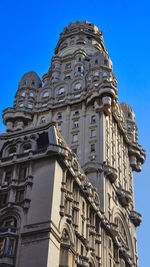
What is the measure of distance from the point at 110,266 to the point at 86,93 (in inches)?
1522

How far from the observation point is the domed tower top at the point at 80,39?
372ft

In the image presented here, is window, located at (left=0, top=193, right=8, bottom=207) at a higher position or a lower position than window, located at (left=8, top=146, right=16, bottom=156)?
lower

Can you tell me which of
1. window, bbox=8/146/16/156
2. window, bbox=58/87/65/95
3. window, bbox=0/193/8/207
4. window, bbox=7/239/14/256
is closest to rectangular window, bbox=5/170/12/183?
window, bbox=0/193/8/207

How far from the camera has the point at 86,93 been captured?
306 ft

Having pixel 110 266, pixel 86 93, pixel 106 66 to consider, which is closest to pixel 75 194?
pixel 110 266

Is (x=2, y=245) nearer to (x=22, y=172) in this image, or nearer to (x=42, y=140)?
(x=22, y=172)

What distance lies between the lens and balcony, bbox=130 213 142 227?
87250mm

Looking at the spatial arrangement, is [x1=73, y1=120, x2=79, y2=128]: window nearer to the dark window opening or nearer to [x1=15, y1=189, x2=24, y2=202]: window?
the dark window opening

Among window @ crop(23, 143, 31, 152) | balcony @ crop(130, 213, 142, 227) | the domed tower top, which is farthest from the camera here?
the domed tower top

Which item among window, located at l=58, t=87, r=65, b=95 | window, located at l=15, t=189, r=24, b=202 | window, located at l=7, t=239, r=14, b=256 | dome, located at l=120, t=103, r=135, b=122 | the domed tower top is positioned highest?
the domed tower top

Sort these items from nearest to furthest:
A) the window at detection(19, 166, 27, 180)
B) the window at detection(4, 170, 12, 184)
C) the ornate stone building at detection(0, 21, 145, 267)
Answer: the ornate stone building at detection(0, 21, 145, 267) < the window at detection(19, 166, 27, 180) < the window at detection(4, 170, 12, 184)

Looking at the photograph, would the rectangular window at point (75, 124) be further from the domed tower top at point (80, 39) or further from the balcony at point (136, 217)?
the domed tower top at point (80, 39)

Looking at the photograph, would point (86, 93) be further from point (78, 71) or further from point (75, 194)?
point (75, 194)

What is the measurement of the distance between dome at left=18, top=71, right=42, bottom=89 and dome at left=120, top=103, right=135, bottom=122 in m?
21.6
